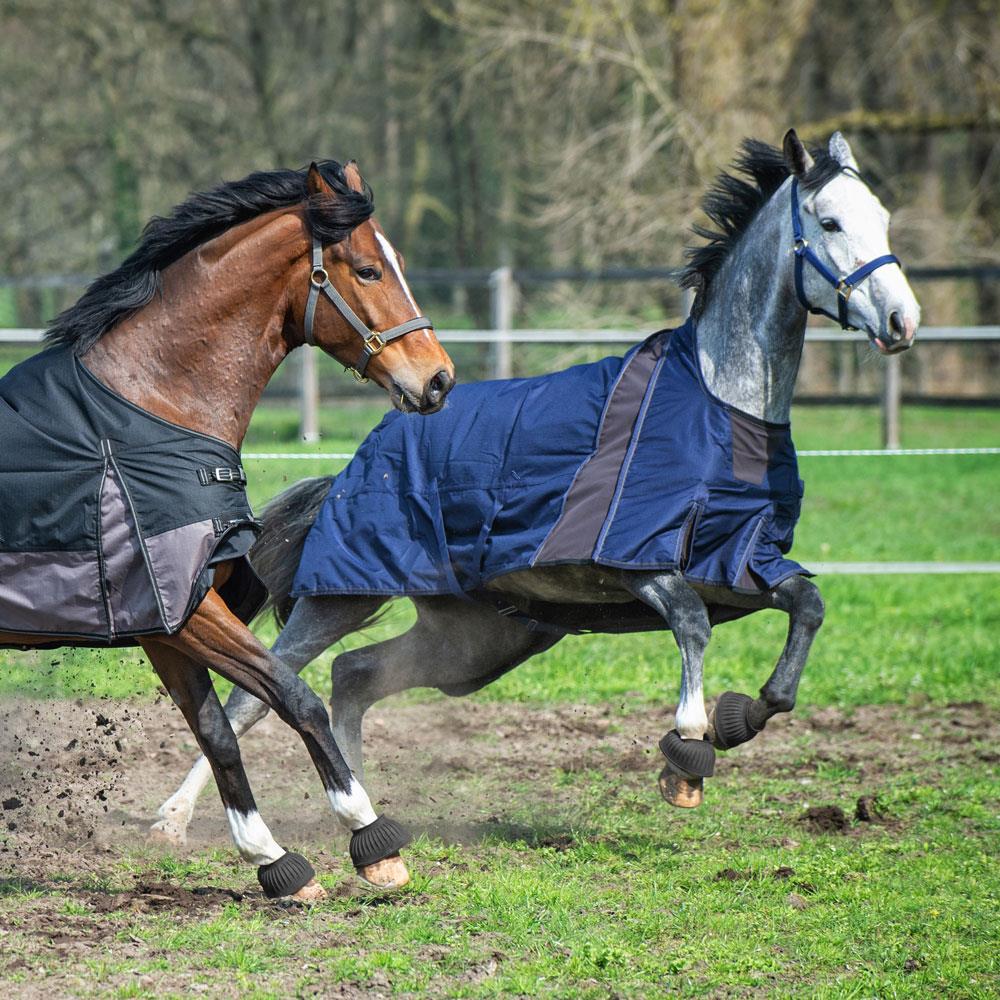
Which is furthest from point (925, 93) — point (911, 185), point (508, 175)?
point (508, 175)

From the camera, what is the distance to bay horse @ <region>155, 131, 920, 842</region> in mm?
4266

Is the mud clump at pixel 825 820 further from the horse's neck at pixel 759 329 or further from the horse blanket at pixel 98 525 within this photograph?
the horse blanket at pixel 98 525

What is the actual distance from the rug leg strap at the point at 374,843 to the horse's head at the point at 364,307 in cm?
114

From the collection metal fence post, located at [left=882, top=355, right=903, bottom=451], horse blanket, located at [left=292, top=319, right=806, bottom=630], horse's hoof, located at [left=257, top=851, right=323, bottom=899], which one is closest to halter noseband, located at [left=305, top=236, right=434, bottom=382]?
horse blanket, located at [left=292, top=319, right=806, bottom=630]

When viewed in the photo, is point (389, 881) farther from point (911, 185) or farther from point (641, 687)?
point (911, 185)

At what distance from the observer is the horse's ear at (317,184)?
3.70 m

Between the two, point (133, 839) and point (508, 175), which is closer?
point (133, 839)

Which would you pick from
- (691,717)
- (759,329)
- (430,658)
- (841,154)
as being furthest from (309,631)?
(841,154)

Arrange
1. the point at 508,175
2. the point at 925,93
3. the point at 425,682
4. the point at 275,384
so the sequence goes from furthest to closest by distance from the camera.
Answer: the point at 508,175, the point at 275,384, the point at 925,93, the point at 425,682

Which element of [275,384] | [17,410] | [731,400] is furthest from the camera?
[275,384]

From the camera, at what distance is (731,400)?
4.42 meters

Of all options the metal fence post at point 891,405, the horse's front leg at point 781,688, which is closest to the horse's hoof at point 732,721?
the horse's front leg at point 781,688

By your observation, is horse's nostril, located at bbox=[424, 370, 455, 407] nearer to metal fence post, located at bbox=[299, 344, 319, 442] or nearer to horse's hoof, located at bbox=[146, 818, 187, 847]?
horse's hoof, located at bbox=[146, 818, 187, 847]

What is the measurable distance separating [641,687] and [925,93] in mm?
11559
